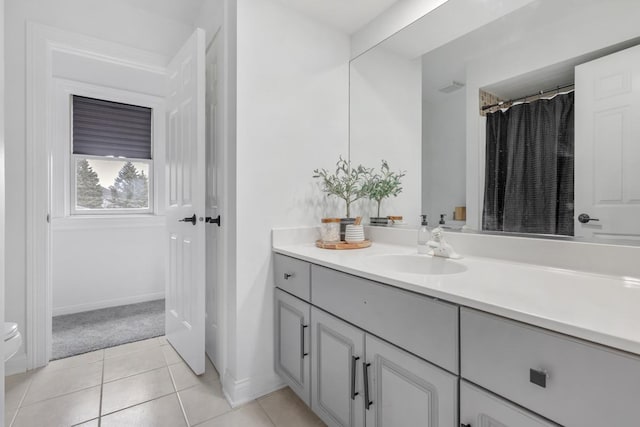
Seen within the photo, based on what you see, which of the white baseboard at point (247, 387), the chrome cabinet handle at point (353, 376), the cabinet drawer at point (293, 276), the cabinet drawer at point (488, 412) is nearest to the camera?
Answer: the cabinet drawer at point (488, 412)

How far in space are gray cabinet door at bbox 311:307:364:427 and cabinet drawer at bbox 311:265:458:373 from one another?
0.06 metres

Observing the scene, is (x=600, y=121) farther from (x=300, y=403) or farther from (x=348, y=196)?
(x=300, y=403)

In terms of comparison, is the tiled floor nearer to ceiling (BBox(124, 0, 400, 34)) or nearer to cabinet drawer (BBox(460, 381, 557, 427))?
cabinet drawer (BBox(460, 381, 557, 427))

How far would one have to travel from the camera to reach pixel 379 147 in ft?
6.59

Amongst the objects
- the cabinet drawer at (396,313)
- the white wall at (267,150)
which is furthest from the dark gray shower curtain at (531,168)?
the white wall at (267,150)

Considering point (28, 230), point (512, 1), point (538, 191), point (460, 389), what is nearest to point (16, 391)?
point (28, 230)

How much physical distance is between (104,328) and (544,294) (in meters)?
3.04

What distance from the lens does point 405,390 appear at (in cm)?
100

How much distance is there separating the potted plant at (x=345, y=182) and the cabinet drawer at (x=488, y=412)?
3.85ft

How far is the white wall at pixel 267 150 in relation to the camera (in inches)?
64.3

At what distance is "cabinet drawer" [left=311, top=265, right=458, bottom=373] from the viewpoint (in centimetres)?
87

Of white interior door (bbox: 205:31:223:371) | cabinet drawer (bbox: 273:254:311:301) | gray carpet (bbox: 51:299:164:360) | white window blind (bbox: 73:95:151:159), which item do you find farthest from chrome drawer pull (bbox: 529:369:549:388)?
white window blind (bbox: 73:95:151:159)

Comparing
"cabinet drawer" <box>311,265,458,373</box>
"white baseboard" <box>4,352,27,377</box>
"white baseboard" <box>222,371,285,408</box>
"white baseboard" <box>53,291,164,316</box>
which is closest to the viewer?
"cabinet drawer" <box>311,265,458,373</box>

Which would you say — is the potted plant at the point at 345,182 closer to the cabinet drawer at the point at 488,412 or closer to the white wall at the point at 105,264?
the cabinet drawer at the point at 488,412
